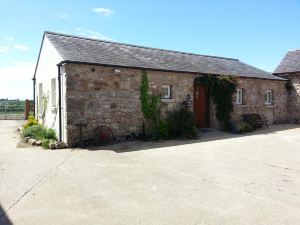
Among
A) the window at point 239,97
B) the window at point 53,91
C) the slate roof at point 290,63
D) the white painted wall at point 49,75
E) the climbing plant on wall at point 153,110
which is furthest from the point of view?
the slate roof at point 290,63

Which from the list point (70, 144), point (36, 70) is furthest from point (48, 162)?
point (36, 70)

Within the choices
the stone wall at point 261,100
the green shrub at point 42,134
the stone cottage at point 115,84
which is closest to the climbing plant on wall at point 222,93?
the stone cottage at point 115,84

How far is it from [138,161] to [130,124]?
382 cm

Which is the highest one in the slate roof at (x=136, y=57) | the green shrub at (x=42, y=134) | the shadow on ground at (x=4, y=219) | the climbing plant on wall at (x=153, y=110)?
the slate roof at (x=136, y=57)

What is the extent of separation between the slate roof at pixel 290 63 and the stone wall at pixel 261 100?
1090 mm

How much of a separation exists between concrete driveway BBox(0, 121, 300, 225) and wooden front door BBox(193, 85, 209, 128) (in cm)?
430

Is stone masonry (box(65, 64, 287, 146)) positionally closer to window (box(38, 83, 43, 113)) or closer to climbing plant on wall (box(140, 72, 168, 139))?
climbing plant on wall (box(140, 72, 168, 139))

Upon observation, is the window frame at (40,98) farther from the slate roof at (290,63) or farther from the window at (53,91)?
the slate roof at (290,63)

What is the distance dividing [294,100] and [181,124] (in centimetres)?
1023

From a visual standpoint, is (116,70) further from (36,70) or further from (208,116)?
(36,70)

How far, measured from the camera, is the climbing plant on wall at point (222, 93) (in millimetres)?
15014

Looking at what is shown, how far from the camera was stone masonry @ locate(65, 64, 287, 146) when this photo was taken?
11.0 meters

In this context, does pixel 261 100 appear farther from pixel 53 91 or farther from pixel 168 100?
pixel 53 91

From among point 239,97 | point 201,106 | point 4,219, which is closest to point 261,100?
point 239,97
